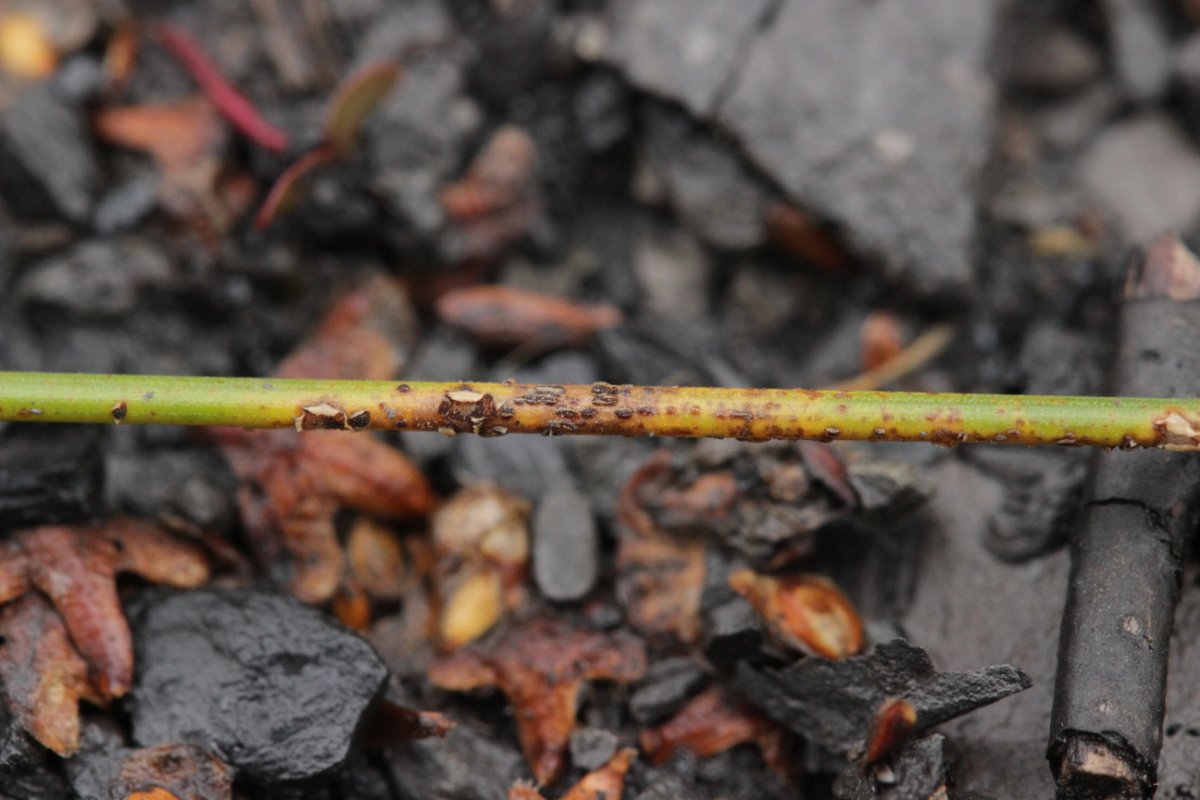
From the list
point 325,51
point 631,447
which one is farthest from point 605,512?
point 325,51

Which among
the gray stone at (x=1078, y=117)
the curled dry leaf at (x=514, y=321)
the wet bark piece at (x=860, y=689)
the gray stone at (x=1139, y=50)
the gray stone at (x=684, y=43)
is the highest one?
the gray stone at (x=1139, y=50)

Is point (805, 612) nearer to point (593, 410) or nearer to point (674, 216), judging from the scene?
point (593, 410)

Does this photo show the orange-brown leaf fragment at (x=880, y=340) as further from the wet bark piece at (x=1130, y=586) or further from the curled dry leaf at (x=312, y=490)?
the curled dry leaf at (x=312, y=490)

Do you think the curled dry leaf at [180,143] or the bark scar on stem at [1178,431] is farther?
the curled dry leaf at [180,143]

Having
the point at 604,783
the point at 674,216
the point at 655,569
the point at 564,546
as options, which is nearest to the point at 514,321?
the point at 674,216

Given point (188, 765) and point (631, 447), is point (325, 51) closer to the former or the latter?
point (631, 447)

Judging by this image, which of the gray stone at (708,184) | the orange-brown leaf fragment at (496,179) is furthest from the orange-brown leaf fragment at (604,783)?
the orange-brown leaf fragment at (496,179)
